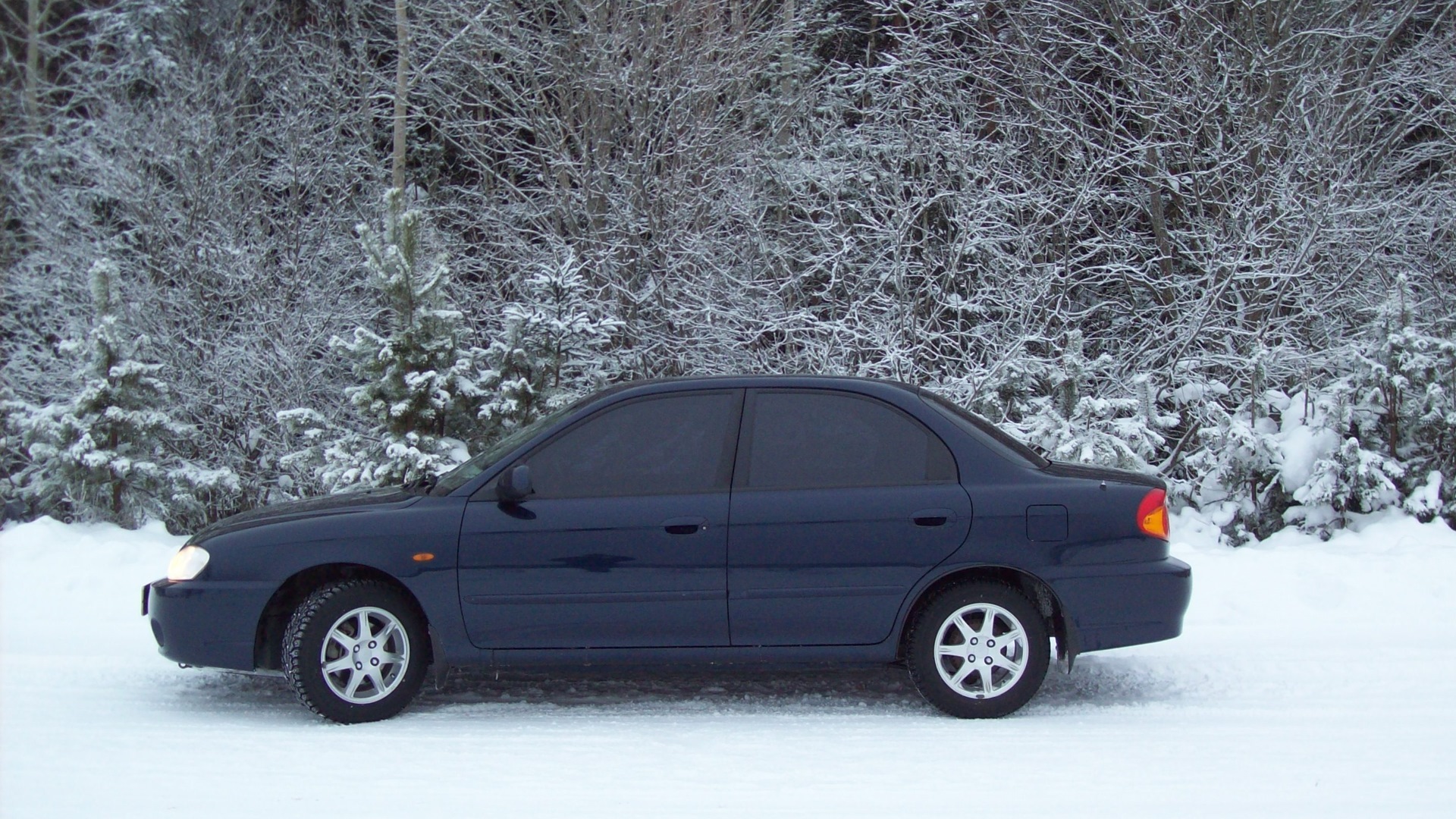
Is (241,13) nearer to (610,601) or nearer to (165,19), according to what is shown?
(165,19)

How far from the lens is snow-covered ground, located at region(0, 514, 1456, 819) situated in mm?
4254

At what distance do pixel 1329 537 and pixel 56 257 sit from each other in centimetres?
1441

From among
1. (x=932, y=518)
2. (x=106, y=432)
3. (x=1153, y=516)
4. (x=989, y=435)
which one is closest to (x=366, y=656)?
(x=932, y=518)

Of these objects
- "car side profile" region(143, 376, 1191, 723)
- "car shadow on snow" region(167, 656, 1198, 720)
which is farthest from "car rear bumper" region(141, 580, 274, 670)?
"car shadow on snow" region(167, 656, 1198, 720)

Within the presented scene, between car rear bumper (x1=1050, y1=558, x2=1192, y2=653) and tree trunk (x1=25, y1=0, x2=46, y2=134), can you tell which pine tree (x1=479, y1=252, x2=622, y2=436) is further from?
tree trunk (x1=25, y1=0, x2=46, y2=134)

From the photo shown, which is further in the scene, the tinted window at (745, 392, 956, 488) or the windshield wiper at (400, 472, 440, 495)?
the windshield wiper at (400, 472, 440, 495)

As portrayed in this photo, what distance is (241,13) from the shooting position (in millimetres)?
17328

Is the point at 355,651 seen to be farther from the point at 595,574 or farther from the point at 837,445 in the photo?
the point at 837,445

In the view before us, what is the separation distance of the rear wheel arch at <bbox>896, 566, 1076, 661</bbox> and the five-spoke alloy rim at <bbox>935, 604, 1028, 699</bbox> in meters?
0.13

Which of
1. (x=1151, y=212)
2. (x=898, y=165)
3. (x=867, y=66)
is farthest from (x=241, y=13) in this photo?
(x=1151, y=212)

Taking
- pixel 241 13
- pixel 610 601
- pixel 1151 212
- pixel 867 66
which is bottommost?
pixel 610 601

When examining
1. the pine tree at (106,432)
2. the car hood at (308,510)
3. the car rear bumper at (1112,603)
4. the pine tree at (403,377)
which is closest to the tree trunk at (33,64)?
the pine tree at (106,432)

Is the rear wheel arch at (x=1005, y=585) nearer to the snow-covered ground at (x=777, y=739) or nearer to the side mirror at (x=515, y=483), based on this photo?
the snow-covered ground at (x=777, y=739)

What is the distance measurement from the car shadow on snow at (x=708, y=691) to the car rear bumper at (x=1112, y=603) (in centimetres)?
48
